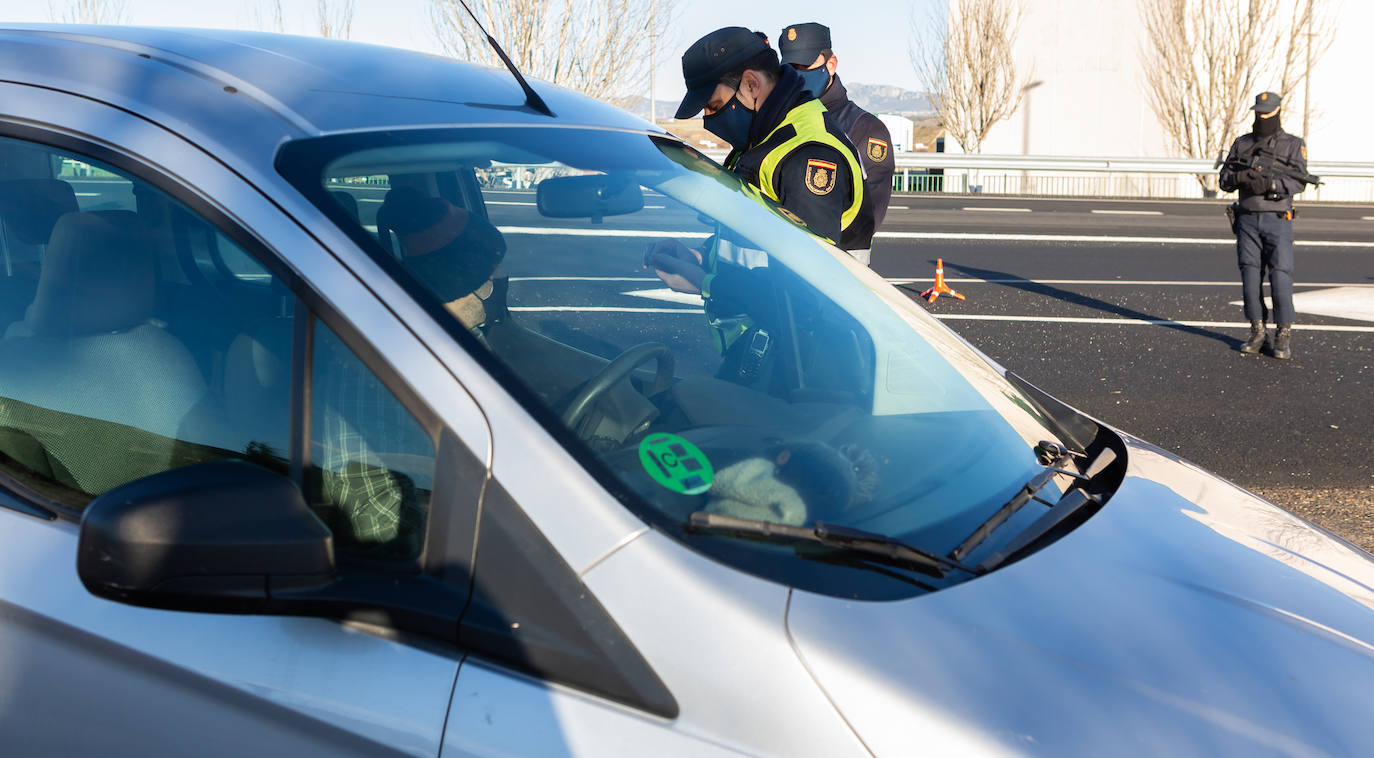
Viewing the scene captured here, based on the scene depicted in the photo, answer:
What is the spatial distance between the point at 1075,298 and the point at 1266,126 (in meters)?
2.95

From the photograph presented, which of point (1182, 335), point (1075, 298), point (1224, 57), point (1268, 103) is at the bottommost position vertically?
point (1182, 335)

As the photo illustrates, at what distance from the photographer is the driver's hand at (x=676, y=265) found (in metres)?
2.23

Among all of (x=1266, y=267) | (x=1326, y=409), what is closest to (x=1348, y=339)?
(x=1266, y=267)

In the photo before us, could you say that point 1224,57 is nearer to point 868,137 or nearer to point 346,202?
point 868,137

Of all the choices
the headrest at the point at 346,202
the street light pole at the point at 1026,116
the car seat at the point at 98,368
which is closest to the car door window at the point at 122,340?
the car seat at the point at 98,368

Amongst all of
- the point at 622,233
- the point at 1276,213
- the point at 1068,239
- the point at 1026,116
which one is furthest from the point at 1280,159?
the point at 1026,116

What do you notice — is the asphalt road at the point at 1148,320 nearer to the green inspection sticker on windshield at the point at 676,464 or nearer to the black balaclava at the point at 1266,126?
the green inspection sticker on windshield at the point at 676,464

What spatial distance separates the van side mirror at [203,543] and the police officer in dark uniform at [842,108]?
4144mm

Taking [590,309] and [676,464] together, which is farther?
[590,309]

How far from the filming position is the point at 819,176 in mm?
3898

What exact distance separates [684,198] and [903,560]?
102 cm

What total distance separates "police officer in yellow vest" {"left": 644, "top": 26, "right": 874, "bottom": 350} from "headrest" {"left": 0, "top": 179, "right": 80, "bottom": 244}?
2335 mm

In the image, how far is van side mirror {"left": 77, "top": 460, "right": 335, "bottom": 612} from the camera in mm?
1291

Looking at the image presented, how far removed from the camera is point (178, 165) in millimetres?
1483
